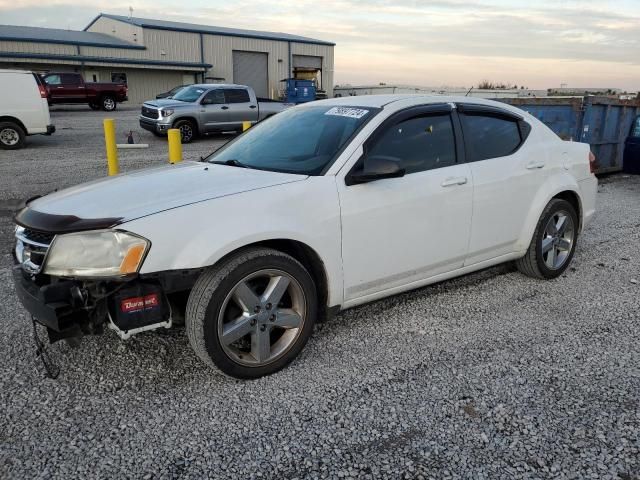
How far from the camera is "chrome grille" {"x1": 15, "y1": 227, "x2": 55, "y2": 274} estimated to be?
9.25ft

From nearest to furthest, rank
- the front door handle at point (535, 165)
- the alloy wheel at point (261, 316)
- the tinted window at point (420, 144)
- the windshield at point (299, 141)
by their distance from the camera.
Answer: the alloy wheel at point (261, 316), the windshield at point (299, 141), the tinted window at point (420, 144), the front door handle at point (535, 165)

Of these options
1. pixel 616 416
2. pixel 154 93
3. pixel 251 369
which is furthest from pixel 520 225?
pixel 154 93

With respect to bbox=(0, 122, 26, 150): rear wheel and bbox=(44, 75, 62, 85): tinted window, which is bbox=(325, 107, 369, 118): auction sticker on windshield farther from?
bbox=(44, 75, 62, 85): tinted window

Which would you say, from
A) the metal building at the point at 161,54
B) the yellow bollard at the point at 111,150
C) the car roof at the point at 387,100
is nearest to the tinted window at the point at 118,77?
the metal building at the point at 161,54

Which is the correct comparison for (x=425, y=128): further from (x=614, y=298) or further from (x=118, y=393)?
(x=118, y=393)

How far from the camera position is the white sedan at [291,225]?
2.74 metres

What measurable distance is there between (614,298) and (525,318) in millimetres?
1017

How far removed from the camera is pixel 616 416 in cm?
280

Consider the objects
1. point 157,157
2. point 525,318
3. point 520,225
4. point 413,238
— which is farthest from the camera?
point 157,157

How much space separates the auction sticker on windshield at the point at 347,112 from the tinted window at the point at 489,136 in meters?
0.89

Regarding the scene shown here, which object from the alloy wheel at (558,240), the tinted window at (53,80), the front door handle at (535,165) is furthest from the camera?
the tinted window at (53,80)

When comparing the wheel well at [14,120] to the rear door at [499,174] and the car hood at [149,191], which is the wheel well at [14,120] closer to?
the car hood at [149,191]

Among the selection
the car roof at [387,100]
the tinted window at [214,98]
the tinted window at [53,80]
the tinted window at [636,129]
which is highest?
the tinted window at [53,80]

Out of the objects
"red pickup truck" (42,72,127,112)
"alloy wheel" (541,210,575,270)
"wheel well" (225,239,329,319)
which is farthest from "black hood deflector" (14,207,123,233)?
"red pickup truck" (42,72,127,112)
